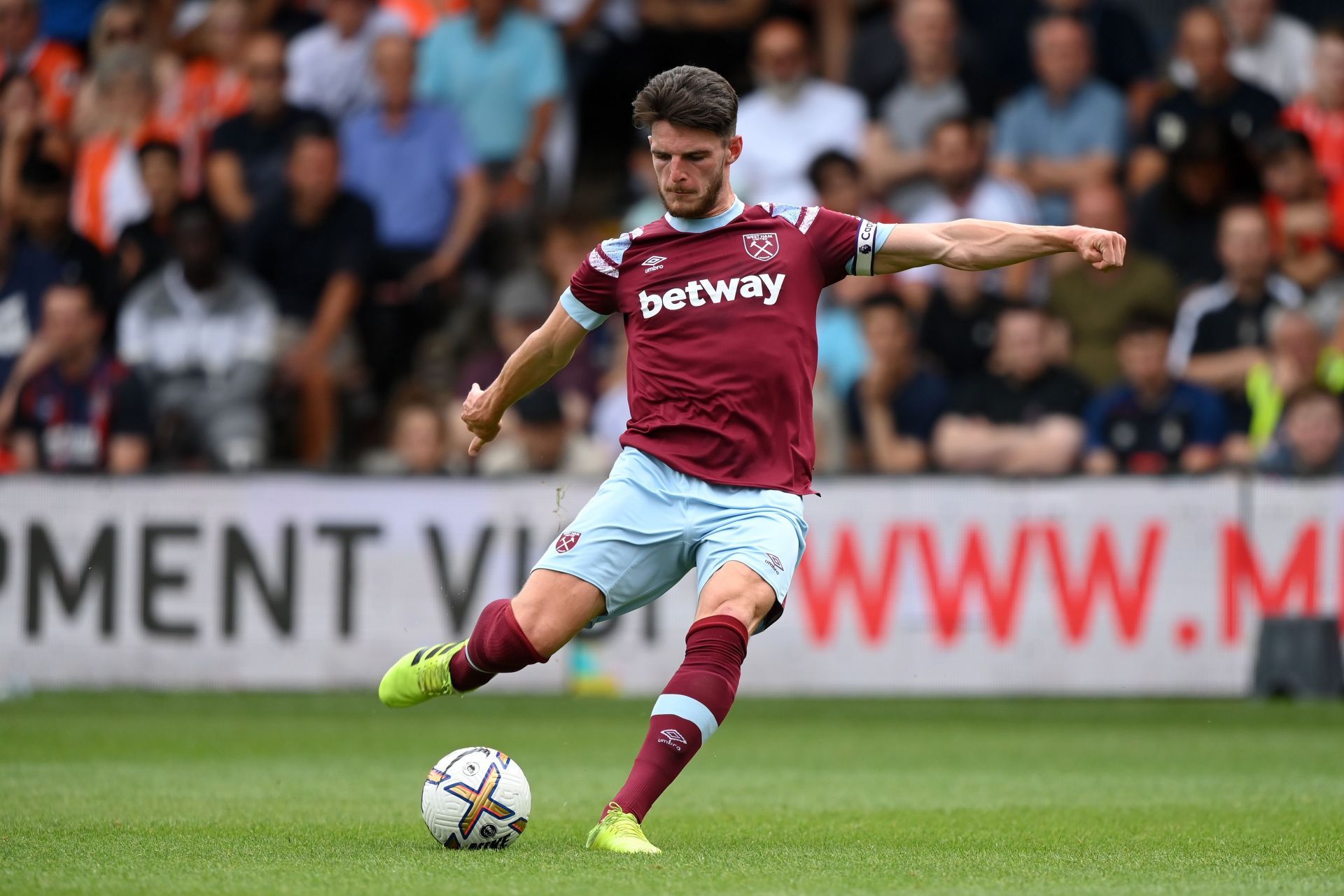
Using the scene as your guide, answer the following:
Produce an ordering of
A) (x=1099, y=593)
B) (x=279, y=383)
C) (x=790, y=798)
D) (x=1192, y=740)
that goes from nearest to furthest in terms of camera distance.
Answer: (x=790, y=798)
(x=1192, y=740)
(x=1099, y=593)
(x=279, y=383)

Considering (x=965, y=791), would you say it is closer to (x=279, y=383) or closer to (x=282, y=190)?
(x=279, y=383)

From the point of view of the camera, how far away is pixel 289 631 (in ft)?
43.7

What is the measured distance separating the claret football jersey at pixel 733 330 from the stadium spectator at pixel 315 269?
9046 millimetres

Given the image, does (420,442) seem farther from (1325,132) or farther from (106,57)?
(1325,132)

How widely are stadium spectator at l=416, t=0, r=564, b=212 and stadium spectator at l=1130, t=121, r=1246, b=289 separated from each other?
200 inches

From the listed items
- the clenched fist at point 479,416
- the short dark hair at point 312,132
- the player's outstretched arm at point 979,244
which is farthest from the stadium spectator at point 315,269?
the player's outstretched arm at point 979,244

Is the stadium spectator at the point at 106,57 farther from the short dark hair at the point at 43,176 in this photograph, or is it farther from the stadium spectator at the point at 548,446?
the stadium spectator at the point at 548,446

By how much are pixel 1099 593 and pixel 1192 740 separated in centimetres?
208

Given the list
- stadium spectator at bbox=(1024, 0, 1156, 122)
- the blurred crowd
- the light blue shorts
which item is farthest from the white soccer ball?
stadium spectator at bbox=(1024, 0, 1156, 122)

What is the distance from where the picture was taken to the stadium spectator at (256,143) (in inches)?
635

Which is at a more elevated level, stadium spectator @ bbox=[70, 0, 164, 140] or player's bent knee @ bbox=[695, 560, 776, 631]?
stadium spectator @ bbox=[70, 0, 164, 140]

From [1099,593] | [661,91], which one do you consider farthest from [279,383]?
[661,91]

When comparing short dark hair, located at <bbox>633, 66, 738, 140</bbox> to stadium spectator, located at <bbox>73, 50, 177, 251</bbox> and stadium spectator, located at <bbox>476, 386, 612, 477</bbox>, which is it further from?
stadium spectator, located at <bbox>73, 50, 177, 251</bbox>

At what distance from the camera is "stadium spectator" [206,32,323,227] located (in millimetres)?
16141
